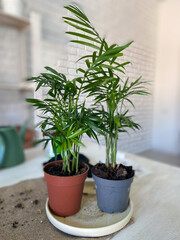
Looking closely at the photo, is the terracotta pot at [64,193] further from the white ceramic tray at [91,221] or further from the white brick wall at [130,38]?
the white brick wall at [130,38]

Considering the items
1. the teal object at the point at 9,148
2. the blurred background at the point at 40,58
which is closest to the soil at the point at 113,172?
the teal object at the point at 9,148

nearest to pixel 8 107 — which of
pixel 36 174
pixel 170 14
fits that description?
pixel 36 174

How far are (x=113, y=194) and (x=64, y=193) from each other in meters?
0.14

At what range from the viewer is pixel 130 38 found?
760 millimetres

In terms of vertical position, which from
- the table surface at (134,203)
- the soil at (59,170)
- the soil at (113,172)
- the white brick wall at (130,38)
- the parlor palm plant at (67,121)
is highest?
the white brick wall at (130,38)

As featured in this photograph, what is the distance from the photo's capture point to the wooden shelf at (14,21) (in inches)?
67.4

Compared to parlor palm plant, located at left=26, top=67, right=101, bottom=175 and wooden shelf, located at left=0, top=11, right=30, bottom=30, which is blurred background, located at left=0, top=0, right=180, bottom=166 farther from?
parlor palm plant, located at left=26, top=67, right=101, bottom=175

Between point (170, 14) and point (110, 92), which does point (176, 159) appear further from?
point (110, 92)

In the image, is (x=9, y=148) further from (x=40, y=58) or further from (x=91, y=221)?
(x=40, y=58)

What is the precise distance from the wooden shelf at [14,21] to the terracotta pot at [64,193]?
6.02 feet

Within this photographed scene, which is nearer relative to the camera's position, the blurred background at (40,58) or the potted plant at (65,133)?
the potted plant at (65,133)

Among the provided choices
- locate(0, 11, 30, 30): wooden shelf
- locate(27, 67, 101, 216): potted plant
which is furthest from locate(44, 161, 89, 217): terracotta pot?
locate(0, 11, 30, 30): wooden shelf

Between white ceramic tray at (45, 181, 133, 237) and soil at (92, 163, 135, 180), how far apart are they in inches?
4.0

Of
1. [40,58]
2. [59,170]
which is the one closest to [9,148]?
[59,170]
